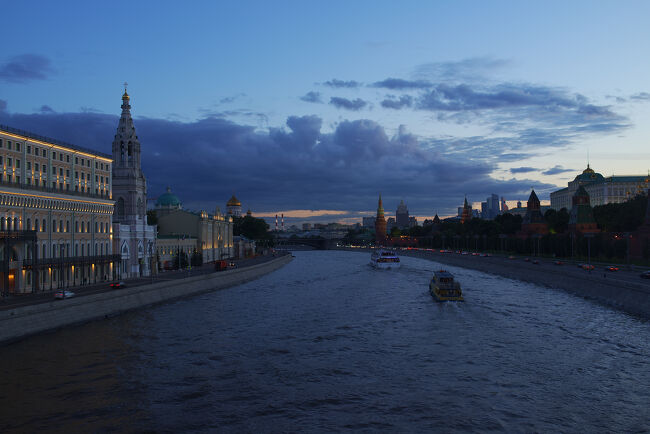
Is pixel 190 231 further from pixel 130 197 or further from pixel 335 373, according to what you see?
pixel 335 373

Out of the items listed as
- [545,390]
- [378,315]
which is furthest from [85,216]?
[545,390]

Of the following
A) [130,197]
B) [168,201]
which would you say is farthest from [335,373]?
[168,201]

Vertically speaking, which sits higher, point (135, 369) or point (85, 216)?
point (85, 216)

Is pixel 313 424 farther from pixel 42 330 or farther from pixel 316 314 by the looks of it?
pixel 316 314

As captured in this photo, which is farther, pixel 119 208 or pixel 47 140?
pixel 119 208

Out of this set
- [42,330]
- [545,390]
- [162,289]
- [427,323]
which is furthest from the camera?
Result: [162,289]

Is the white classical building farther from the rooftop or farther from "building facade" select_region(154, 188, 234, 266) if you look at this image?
"building facade" select_region(154, 188, 234, 266)

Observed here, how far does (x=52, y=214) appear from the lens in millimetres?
62719

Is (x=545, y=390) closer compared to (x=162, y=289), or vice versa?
(x=545, y=390)

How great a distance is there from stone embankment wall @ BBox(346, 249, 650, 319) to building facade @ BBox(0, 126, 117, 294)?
198 ft

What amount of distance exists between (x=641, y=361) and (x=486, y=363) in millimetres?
10284

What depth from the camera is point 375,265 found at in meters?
142

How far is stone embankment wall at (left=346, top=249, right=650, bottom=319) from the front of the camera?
56.0 meters

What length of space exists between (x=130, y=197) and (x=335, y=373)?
59.2 m
